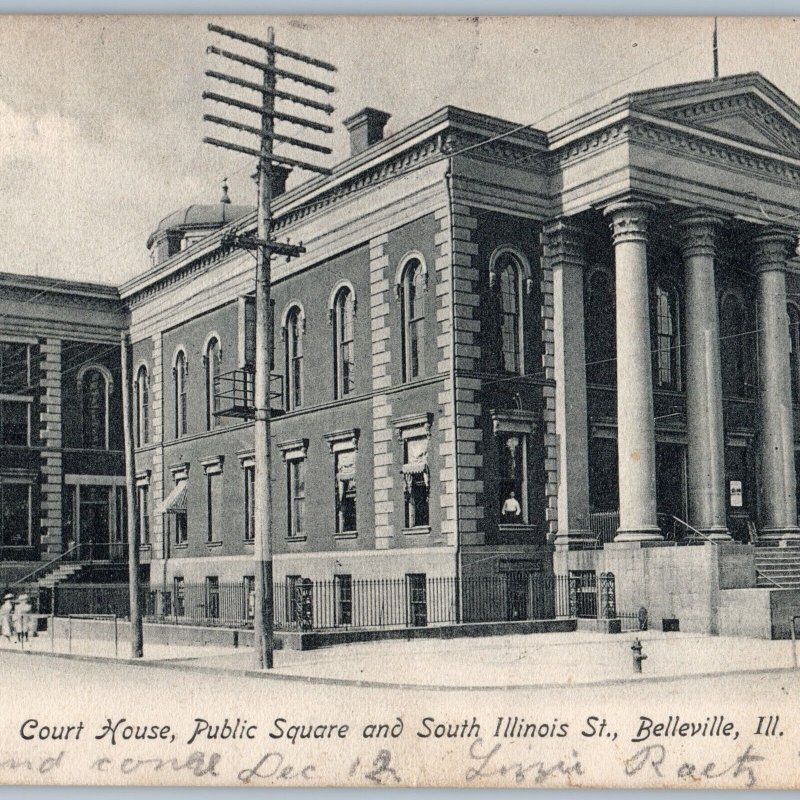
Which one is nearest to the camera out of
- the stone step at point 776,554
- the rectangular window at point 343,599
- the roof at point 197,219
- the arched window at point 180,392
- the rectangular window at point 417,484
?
the rectangular window at point 417,484

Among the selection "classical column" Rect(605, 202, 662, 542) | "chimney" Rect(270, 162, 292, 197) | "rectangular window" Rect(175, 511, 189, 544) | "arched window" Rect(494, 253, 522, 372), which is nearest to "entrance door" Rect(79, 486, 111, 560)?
"rectangular window" Rect(175, 511, 189, 544)

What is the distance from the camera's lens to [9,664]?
26.8m

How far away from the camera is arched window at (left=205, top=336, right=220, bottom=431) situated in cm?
4375

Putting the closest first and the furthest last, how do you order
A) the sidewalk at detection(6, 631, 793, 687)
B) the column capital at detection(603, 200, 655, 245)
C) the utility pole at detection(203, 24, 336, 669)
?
1. the sidewalk at detection(6, 631, 793, 687)
2. the utility pole at detection(203, 24, 336, 669)
3. the column capital at detection(603, 200, 655, 245)

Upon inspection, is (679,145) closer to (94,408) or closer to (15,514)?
(94,408)

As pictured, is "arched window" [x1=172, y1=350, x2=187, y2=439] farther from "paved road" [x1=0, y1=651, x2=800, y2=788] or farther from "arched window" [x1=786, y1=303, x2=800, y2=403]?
"paved road" [x1=0, y1=651, x2=800, y2=788]

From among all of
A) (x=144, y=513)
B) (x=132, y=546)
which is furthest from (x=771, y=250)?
(x=144, y=513)

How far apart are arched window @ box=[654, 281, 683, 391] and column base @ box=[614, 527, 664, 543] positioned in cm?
568

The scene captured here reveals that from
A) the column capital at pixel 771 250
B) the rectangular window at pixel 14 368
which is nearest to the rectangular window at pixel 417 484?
the column capital at pixel 771 250

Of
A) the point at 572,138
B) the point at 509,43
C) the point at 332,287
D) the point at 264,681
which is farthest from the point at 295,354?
the point at 509,43

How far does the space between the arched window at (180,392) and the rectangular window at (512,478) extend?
56.4 ft

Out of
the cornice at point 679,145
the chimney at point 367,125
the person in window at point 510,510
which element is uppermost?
the chimney at point 367,125

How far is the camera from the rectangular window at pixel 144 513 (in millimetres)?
47781

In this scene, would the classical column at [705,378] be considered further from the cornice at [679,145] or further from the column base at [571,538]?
the column base at [571,538]
